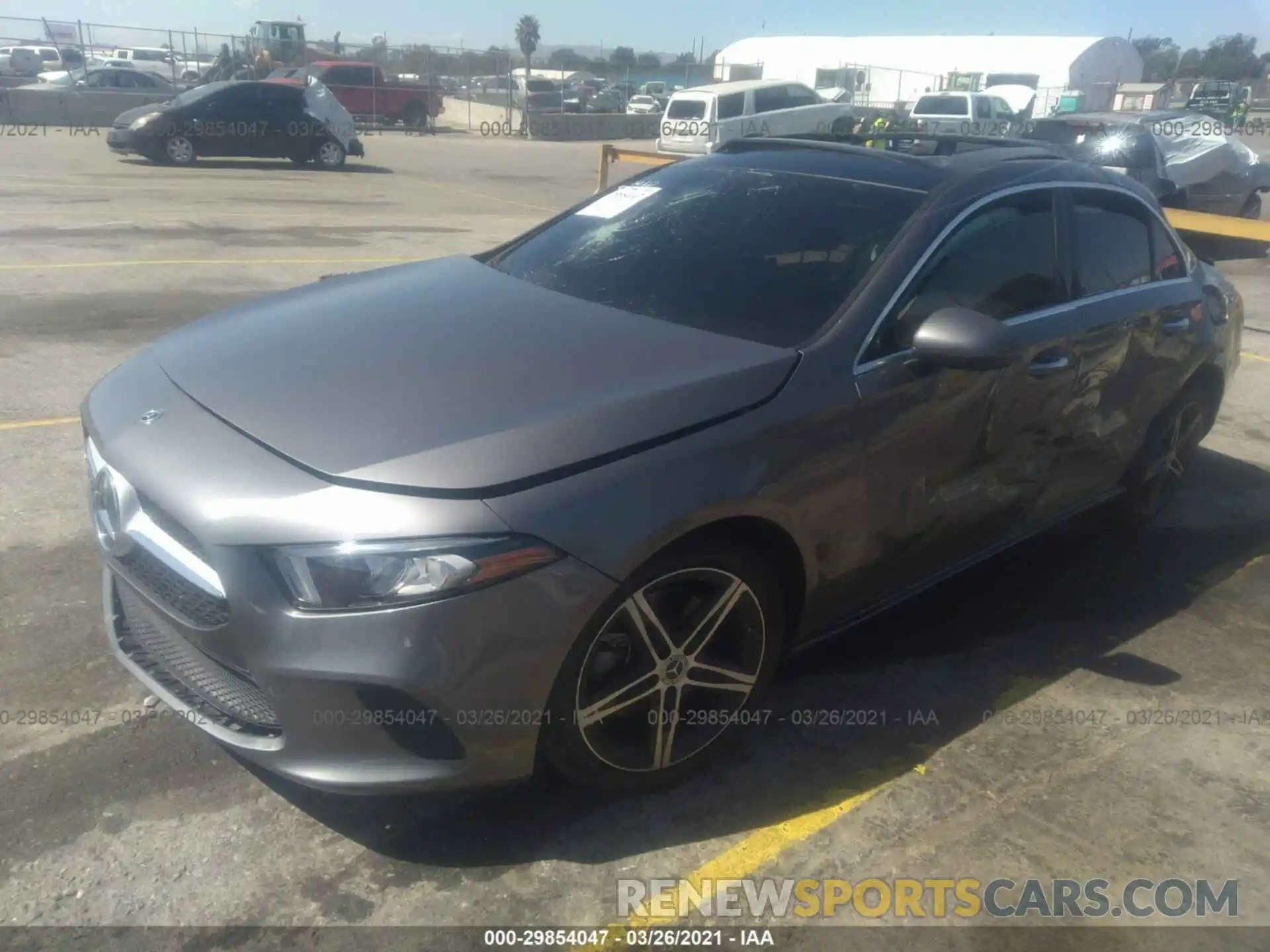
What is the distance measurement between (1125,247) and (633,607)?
2.88 m

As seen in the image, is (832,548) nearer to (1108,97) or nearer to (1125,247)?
Result: (1125,247)

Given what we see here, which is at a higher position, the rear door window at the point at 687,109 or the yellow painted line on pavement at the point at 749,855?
the rear door window at the point at 687,109

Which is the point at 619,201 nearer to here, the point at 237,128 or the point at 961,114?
the point at 237,128

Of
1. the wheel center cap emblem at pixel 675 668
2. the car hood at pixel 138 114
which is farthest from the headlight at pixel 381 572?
the car hood at pixel 138 114

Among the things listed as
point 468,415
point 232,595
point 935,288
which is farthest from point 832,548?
point 232,595

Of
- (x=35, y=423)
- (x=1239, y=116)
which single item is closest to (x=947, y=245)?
(x=35, y=423)

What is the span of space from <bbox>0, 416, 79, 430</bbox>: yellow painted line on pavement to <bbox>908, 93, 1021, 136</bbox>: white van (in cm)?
2512

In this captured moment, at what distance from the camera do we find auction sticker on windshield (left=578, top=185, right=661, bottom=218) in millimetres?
4070

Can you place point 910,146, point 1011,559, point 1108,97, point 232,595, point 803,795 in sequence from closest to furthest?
point 232,595, point 803,795, point 910,146, point 1011,559, point 1108,97

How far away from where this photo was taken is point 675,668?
282 cm

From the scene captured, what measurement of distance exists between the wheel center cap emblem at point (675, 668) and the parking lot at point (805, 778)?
38cm

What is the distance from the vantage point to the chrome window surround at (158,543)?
2426 millimetres

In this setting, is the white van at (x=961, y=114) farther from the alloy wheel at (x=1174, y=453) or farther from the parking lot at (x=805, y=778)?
the parking lot at (x=805, y=778)

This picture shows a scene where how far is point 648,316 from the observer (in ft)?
10.7
